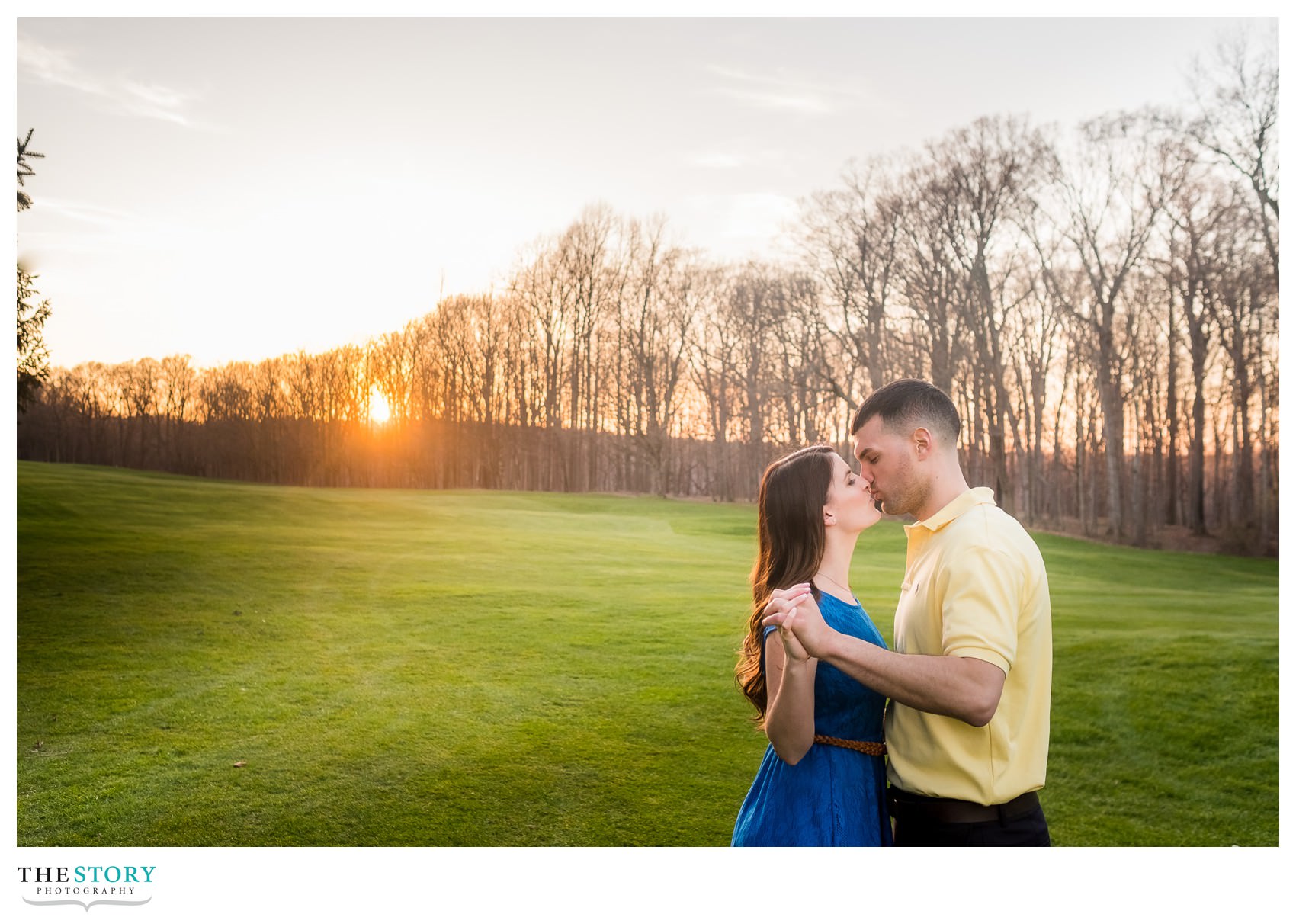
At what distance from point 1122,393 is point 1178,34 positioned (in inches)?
278

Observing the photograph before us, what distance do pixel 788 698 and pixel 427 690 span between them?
3.59 metres

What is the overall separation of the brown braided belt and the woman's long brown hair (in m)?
0.13

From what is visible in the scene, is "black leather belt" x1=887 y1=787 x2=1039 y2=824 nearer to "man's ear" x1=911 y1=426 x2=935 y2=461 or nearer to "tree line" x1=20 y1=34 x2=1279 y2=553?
"man's ear" x1=911 y1=426 x2=935 y2=461

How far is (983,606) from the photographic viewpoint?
1.50 m

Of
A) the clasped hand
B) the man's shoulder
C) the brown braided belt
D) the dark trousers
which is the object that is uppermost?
the man's shoulder

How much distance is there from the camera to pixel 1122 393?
13.0m

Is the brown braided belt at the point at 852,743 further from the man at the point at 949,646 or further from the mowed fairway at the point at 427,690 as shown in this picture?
the mowed fairway at the point at 427,690

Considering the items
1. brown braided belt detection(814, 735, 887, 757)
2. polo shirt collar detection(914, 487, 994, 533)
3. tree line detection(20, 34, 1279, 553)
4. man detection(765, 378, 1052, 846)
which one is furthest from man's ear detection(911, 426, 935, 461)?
tree line detection(20, 34, 1279, 553)

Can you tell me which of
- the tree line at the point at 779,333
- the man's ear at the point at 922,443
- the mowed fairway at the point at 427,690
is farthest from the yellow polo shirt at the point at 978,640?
the tree line at the point at 779,333

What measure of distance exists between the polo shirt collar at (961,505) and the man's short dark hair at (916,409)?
0.40 ft

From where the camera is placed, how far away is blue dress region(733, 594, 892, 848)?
175 cm

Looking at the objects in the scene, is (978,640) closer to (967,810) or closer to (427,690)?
(967,810)
